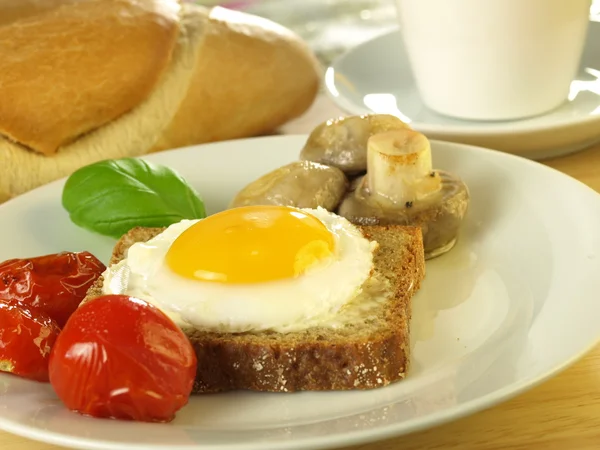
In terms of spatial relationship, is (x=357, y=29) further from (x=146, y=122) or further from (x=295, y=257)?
(x=295, y=257)

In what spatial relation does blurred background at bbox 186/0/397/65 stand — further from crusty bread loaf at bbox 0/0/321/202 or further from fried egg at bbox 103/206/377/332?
fried egg at bbox 103/206/377/332

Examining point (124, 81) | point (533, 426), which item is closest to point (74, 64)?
point (124, 81)

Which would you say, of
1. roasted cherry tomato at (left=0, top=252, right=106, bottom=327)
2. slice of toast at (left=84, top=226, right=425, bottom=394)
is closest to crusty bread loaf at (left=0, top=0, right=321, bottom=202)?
roasted cherry tomato at (left=0, top=252, right=106, bottom=327)

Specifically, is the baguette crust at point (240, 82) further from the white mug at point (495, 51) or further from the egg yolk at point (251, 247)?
the egg yolk at point (251, 247)

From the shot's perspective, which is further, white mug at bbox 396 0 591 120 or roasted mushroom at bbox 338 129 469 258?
white mug at bbox 396 0 591 120

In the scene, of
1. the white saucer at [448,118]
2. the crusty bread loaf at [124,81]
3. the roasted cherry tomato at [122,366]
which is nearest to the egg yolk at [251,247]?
the roasted cherry tomato at [122,366]

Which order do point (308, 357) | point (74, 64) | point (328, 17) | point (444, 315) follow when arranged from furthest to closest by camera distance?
point (328, 17) < point (74, 64) < point (444, 315) < point (308, 357)

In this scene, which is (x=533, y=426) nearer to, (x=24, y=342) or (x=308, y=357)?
(x=308, y=357)
